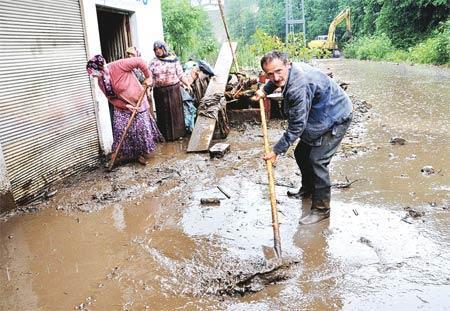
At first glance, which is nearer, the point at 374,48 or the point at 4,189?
the point at 4,189

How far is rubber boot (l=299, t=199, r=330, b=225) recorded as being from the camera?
3.94m

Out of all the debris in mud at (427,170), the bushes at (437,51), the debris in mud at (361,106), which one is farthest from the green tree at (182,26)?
the debris in mud at (427,170)

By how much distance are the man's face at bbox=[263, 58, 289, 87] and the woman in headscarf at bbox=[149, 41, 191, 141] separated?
12.7 feet

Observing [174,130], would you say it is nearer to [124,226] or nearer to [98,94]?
[98,94]

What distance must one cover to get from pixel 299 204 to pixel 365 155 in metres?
2.03

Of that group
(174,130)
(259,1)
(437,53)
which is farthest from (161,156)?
(259,1)

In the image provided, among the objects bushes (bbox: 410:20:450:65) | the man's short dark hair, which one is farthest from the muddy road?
bushes (bbox: 410:20:450:65)

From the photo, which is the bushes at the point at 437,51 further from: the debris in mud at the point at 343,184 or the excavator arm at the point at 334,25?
the debris in mud at the point at 343,184

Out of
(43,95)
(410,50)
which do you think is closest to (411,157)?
(43,95)

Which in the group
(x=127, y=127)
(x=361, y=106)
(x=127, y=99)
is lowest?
(x=361, y=106)

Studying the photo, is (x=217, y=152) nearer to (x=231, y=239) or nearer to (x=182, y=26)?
(x=231, y=239)

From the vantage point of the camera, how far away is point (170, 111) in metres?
7.45

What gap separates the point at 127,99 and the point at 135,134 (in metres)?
0.53

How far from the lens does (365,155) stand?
5.91m
